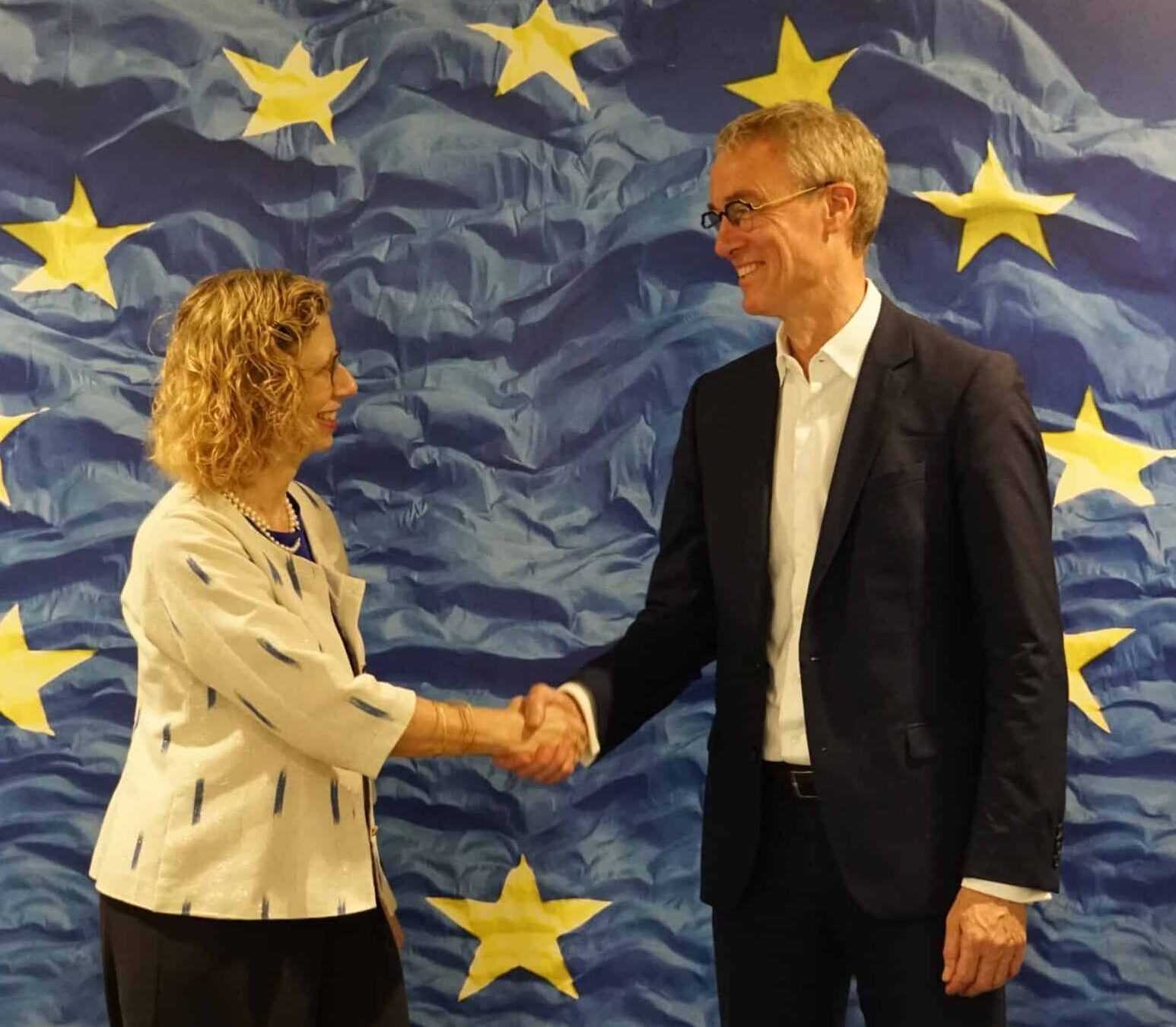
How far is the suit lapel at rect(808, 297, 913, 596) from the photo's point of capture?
1.56 metres

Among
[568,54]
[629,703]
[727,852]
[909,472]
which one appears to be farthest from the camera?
[568,54]

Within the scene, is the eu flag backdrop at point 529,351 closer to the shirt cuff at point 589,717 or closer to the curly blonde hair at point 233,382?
the shirt cuff at point 589,717

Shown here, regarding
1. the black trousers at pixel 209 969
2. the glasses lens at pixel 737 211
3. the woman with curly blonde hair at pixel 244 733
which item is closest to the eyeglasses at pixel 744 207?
the glasses lens at pixel 737 211

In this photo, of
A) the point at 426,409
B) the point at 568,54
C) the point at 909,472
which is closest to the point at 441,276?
the point at 426,409

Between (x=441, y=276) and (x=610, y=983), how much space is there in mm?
1347

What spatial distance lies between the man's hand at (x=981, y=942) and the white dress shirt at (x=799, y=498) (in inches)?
10.7

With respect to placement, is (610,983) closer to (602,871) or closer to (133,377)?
(602,871)

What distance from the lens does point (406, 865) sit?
7.26 ft

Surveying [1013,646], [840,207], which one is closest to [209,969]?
[1013,646]

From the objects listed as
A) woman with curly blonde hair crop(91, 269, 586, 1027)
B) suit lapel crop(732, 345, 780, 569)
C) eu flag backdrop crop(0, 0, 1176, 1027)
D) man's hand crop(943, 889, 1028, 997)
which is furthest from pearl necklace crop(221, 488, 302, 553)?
man's hand crop(943, 889, 1028, 997)

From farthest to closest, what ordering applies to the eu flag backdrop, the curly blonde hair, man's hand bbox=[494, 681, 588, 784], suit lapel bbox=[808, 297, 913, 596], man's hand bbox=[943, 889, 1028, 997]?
the eu flag backdrop
man's hand bbox=[494, 681, 588, 784]
the curly blonde hair
suit lapel bbox=[808, 297, 913, 596]
man's hand bbox=[943, 889, 1028, 997]

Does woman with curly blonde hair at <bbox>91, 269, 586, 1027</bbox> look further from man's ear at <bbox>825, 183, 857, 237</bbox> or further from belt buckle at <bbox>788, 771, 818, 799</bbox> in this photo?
man's ear at <bbox>825, 183, 857, 237</bbox>

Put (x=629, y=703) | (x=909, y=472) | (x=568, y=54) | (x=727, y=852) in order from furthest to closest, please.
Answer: (x=568, y=54) < (x=629, y=703) < (x=727, y=852) < (x=909, y=472)

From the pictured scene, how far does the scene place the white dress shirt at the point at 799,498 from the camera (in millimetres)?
1627
